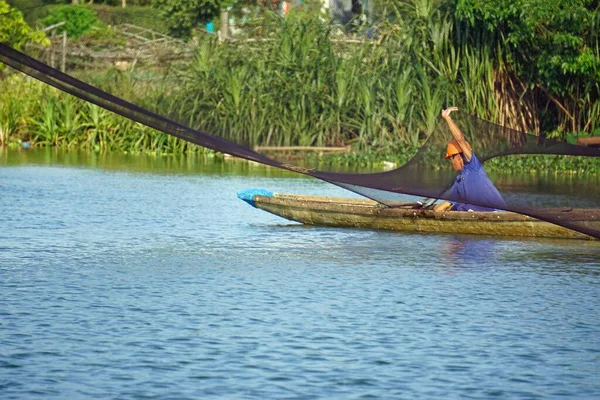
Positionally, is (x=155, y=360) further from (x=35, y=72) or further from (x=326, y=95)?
(x=326, y=95)

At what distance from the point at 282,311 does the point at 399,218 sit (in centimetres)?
463

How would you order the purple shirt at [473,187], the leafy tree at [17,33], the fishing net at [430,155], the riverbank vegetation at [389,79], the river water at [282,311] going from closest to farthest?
the river water at [282,311], the fishing net at [430,155], the purple shirt at [473,187], the riverbank vegetation at [389,79], the leafy tree at [17,33]

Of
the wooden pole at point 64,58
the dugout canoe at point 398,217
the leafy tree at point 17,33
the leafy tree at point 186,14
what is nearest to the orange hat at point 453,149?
the dugout canoe at point 398,217

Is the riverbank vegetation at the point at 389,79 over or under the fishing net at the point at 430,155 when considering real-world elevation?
over

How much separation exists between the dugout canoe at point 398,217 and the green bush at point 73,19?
24653 millimetres

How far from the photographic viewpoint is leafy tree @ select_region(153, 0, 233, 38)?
3198 cm

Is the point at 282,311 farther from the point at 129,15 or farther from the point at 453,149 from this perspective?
the point at 129,15

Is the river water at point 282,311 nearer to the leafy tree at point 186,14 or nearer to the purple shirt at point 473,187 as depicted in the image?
the purple shirt at point 473,187

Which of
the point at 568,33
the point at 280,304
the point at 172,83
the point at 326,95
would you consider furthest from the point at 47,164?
the point at 280,304

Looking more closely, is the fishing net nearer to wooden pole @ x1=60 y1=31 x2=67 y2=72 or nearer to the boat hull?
the boat hull

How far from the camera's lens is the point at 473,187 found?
12.1m

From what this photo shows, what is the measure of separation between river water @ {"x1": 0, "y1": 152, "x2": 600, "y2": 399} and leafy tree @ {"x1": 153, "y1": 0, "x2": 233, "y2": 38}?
57.4 feet

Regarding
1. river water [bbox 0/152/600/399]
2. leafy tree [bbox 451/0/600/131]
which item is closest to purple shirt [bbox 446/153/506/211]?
river water [bbox 0/152/600/399]

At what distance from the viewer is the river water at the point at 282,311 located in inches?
276
